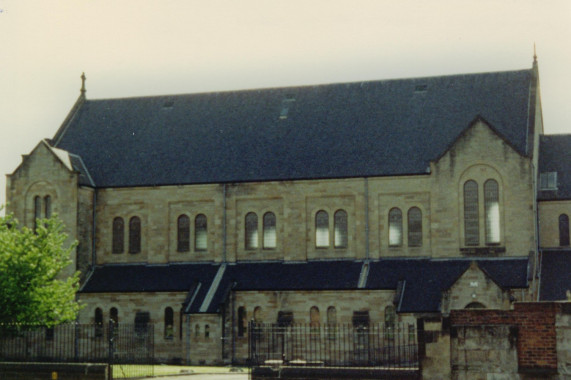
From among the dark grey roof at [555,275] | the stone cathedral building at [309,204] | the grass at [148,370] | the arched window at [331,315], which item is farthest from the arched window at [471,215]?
the grass at [148,370]

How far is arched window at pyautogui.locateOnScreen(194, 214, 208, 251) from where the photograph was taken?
59.2 m

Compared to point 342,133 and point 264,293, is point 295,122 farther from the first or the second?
point 264,293

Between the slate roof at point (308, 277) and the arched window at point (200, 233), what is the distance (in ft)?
4.39

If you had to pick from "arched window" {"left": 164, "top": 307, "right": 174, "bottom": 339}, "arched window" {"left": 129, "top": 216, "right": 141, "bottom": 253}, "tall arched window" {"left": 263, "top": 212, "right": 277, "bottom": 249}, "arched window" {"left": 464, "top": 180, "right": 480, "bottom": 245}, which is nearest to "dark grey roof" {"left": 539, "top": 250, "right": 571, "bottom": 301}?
"arched window" {"left": 464, "top": 180, "right": 480, "bottom": 245}

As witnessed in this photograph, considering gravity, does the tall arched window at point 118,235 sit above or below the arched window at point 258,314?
above

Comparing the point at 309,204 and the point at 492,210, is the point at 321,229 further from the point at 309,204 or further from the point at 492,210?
the point at 492,210

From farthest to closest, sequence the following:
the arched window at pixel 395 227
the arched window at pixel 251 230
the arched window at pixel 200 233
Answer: the arched window at pixel 200 233 → the arched window at pixel 251 230 → the arched window at pixel 395 227

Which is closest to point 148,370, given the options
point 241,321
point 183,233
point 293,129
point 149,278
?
point 241,321

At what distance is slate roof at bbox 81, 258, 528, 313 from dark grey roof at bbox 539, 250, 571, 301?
198 centimetres

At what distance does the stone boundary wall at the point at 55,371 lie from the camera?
109ft

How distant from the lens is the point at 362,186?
56.4 m

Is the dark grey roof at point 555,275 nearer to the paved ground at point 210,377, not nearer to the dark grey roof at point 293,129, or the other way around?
the dark grey roof at point 293,129

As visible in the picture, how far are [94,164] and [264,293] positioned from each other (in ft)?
50.4

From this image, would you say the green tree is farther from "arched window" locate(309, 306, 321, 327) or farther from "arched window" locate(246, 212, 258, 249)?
"arched window" locate(246, 212, 258, 249)
